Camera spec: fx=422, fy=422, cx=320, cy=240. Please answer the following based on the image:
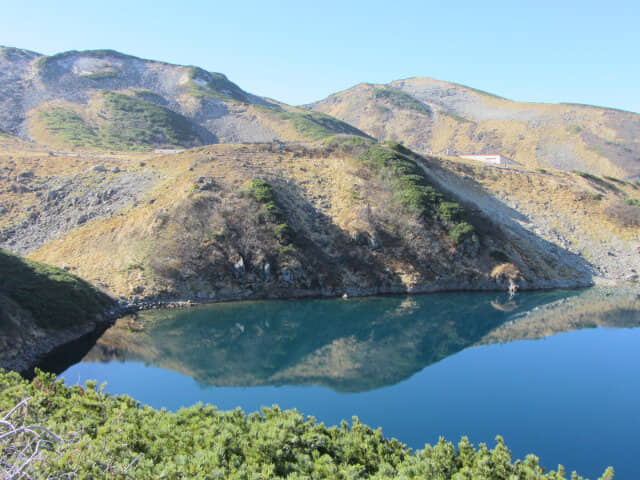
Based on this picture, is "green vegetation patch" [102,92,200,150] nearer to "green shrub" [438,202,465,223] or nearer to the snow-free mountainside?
the snow-free mountainside

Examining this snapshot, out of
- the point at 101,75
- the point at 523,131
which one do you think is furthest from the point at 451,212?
the point at 101,75

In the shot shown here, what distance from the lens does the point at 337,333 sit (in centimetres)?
3766

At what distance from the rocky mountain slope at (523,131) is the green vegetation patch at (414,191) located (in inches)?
2461

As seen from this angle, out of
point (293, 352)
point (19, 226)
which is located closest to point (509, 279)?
point (293, 352)

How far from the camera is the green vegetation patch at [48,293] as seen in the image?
104 ft

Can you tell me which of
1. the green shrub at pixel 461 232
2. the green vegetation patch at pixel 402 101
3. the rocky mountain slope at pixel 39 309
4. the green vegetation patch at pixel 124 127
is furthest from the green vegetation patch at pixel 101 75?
the green shrub at pixel 461 232

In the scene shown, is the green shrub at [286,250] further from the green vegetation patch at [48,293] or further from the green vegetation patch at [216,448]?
the green vegetation patch at [216,448]

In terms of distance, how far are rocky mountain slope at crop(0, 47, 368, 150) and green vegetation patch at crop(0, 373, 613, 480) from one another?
3343 inches

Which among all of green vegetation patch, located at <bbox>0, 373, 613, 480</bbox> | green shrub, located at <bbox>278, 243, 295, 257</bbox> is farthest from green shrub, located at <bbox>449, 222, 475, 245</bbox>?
green vegetation patch, located at <bbox>0, 373, 613, 480</bbox>

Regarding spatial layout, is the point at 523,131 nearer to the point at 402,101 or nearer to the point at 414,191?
the point at 402,101

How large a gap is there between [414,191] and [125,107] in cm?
9710

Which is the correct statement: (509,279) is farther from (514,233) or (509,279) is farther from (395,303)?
(395,303)

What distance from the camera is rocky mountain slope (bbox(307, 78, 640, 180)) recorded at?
130 meters

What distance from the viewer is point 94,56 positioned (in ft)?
513
